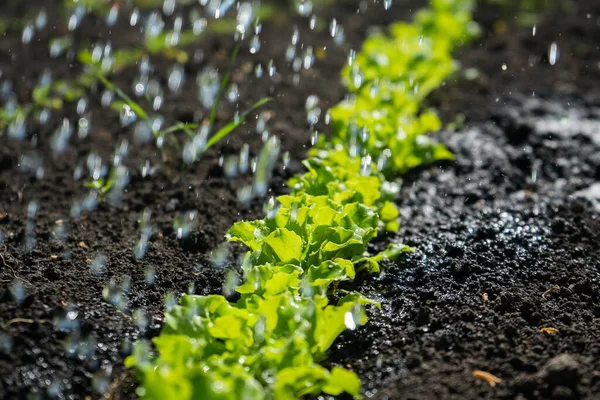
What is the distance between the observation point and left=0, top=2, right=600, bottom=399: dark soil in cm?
240

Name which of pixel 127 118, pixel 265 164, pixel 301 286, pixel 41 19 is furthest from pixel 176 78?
pixel 301 286

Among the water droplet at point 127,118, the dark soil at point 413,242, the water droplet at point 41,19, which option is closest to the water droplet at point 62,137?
the dark soil at point 413,242

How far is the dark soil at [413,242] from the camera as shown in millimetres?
2400

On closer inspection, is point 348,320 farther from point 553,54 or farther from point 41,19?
point 41,19

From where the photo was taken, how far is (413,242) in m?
3.35

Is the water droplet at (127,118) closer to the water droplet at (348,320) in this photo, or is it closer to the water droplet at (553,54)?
the water droplet at (348,320)

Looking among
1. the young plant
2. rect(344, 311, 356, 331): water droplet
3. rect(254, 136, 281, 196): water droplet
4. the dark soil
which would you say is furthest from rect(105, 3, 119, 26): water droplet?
rect(344, 311, 356, 331): water droplet

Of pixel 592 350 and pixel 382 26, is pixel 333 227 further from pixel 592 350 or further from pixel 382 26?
pixel 382 26

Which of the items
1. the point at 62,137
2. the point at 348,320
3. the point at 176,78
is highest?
the point at 176,78

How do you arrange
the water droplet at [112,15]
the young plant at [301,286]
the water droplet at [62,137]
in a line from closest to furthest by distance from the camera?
the young plant at [301,286]
the water droplet at [62,137]
the water droplet at [112,15]

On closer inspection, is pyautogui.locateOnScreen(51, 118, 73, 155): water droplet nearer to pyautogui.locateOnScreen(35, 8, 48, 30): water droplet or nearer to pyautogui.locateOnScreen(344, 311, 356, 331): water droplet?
pyautogui.locateOnScreen(35, 8, 48, 30): water droplet

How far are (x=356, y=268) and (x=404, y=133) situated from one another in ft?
3.93

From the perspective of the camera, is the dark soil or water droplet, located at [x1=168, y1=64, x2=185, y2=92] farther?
water droplet, located at [x1=168, y1=64, x2=185, y2=92]

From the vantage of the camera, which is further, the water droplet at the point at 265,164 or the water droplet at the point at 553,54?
the water droplet at the point at 553,54
